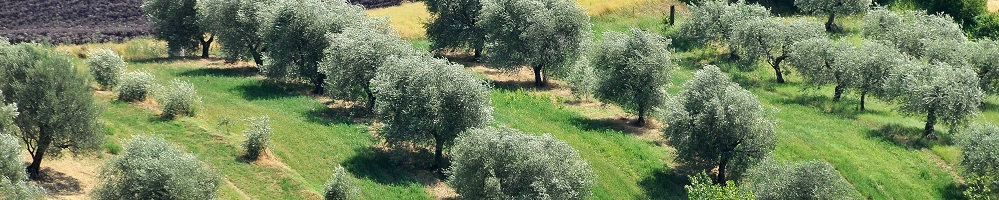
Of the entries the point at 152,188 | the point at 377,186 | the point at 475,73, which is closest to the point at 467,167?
the point at 377,186

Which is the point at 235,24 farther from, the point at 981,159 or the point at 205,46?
the point at 981,159

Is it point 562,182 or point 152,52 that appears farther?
point 152,52

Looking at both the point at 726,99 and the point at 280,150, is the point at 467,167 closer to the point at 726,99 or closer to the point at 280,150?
the point at 280,150

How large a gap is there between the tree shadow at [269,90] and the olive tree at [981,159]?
4278 centimetres

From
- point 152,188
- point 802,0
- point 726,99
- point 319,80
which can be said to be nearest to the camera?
point 152,188

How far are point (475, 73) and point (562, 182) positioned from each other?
29.5m

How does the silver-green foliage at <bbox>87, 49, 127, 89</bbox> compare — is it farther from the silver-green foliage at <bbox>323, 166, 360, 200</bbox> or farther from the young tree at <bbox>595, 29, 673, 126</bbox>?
the young tree at <bbox>595, 29, 673, 126</bbox>

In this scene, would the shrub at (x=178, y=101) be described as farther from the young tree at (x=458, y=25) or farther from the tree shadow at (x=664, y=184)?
the young tree at (x=458, y=25)

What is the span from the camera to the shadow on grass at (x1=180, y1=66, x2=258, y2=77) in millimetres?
84062

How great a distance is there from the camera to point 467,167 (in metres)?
62.1

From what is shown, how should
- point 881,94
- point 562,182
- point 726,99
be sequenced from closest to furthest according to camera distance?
point 562,182
point 726,99
point 881,94

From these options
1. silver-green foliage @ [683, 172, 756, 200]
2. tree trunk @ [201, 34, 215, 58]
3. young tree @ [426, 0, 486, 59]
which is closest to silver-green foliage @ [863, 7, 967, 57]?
young tree @ [426, 0, 486, 59]

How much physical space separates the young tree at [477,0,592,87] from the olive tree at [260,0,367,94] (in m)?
11.6

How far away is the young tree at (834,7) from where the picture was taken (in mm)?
111438
